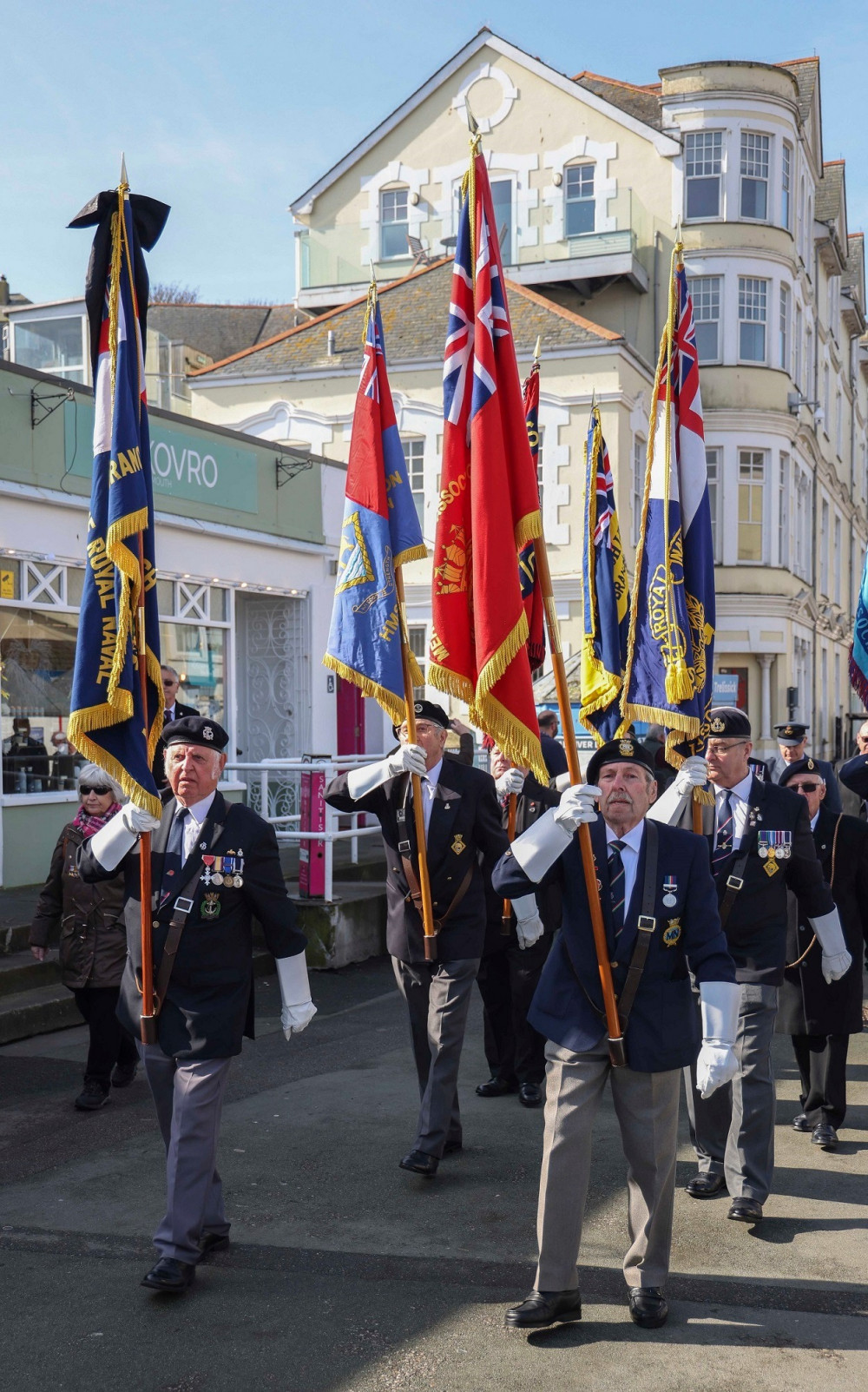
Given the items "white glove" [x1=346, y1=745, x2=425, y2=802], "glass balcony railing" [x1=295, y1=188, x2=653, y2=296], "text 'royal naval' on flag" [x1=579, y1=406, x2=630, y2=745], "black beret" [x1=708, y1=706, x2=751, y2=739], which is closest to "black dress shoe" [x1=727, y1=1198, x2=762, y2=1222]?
"black beret" [x1=708, y1=706, x2=751, y2=739]

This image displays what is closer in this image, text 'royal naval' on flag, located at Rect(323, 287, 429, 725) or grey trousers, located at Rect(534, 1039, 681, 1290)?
grey trousers, located at Rect(534, 1039, 681, 1290)

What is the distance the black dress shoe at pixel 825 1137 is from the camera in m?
6.60

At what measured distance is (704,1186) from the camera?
5.88 m

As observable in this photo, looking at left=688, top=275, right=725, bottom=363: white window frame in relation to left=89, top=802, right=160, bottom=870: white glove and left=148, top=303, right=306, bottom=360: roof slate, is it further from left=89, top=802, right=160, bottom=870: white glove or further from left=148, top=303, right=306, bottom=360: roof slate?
left=89, top=802, right=160, bottom=870: white glove

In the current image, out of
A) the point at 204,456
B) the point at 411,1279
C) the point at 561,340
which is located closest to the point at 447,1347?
the point at 411,1279

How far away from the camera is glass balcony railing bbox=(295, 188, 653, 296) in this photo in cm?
2820

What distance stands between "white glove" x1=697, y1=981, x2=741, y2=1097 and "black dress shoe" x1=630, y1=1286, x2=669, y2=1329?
0.69 metres

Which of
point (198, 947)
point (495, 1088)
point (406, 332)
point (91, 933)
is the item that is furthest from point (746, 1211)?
point (406, 332)

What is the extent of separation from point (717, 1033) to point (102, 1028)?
3987mm

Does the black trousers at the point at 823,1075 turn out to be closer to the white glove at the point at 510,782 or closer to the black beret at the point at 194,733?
the white glove at the point at 510,782

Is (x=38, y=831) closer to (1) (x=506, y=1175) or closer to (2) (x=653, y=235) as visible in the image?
(1) (x=506, y=1175)

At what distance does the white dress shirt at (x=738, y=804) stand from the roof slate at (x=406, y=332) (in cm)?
1996

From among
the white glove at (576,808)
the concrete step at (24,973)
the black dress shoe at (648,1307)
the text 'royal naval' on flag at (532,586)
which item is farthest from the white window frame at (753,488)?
the black dress shoe at (648,1307)

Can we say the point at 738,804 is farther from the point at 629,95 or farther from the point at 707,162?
the point at 629,95
